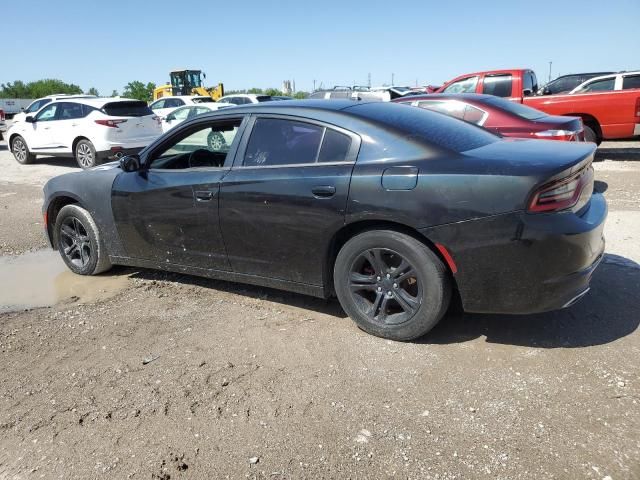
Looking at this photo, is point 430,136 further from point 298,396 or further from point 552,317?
point 298,396

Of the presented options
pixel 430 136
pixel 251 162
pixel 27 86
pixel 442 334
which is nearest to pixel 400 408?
pixel 442 334

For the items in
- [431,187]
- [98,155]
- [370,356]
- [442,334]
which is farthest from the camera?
[98,155]

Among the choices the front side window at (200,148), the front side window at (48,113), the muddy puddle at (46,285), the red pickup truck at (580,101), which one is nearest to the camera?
the front side window at (200,148)

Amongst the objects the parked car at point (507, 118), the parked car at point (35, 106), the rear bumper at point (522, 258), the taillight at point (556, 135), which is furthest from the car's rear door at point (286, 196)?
the parked car at point (35, 106)

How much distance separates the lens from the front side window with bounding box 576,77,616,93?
38.7ft

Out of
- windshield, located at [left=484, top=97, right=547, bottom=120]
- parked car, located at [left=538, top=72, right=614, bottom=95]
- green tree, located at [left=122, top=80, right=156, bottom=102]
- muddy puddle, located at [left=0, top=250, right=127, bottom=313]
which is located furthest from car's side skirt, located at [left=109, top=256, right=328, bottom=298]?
green tree, located at [left=122, top=80, right=156, bottom=102]

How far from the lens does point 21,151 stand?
1412 cm

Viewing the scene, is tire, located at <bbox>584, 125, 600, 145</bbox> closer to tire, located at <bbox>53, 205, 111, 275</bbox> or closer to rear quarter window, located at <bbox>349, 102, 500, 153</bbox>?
rear quarter window, located at <bbox>349, 102, 500, 153</bbox>

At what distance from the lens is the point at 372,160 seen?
136 inches

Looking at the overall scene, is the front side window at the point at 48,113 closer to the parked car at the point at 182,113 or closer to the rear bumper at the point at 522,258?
the parked car at the point at 182,113

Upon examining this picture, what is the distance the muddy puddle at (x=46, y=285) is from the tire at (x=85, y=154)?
695 centimetres

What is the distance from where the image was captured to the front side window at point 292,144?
3648mm

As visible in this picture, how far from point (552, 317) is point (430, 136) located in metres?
1.57

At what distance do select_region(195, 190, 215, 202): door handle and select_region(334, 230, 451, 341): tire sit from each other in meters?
1.15
